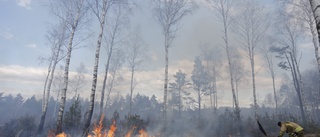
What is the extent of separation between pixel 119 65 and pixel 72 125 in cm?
1529

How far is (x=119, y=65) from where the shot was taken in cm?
2686

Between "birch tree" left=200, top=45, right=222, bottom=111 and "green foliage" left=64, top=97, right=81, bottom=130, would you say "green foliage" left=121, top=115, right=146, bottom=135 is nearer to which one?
"green foliage" left=64, top=97, right=81, bottom=130

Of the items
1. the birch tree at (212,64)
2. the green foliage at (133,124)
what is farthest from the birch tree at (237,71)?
the green foliage at (133,124)

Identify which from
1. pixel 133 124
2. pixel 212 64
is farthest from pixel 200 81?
pixel 133 124

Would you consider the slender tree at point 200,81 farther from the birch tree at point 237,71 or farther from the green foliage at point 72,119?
the green foliage at point 72,119

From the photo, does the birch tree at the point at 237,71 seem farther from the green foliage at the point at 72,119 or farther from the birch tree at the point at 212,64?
the green foliage at the point at 72,119

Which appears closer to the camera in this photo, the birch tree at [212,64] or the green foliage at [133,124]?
the green foliage at [133,124]

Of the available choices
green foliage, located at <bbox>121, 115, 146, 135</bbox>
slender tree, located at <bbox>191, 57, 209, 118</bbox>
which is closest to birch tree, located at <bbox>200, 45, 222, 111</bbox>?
slender tree, located at <bbox>191, 57, 209, 118</bbox>

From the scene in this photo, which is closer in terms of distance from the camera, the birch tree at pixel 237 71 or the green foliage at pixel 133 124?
the green foliage at pixel 133 124

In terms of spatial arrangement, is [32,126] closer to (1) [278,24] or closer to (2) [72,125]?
(2) [72,125]

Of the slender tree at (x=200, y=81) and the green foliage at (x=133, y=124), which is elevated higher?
the slender tree at (x=200, y=81)

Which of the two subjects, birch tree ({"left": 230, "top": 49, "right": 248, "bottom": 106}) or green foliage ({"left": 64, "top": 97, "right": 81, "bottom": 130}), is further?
birch tree ({"left": 230, "top": 49, "right": 248, "bottom": 106})

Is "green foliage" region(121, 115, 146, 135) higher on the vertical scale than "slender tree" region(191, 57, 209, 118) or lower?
lower

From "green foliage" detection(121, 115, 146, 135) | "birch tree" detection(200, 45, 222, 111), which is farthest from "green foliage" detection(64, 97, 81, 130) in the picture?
"birch tree" detection(200, 45, 222, 111)
